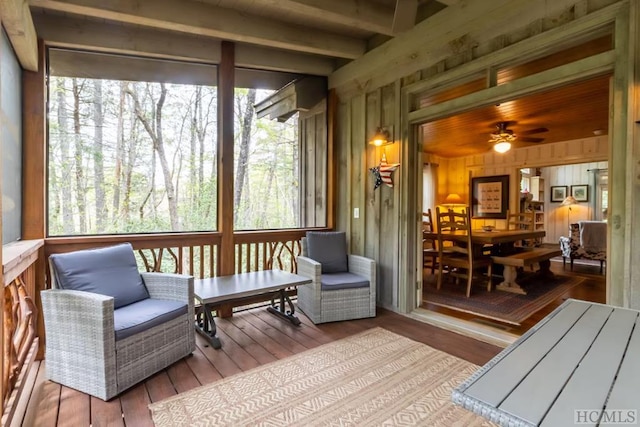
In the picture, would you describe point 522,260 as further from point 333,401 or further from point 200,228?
point 200,228

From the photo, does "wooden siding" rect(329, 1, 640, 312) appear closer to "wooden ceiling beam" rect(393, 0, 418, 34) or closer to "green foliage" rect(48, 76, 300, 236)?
"wooden ceiling beam" rect(393, 0, 418, 34)

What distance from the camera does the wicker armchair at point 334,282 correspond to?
3350 millimetres

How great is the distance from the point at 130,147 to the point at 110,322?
81.3 inches

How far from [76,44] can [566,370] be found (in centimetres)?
424

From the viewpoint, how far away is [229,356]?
2.67m

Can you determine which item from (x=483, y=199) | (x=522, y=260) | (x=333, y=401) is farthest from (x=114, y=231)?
(x=483, y=199)

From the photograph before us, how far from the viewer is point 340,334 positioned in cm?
311

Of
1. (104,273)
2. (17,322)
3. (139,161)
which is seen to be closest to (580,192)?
(139,161)

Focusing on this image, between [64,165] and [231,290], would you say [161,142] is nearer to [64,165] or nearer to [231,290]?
[64,165]

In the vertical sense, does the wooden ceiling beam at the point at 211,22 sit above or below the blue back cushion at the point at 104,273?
above

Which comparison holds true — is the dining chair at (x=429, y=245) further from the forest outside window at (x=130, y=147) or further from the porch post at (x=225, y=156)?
the forest outside window at (x=130, y=147)

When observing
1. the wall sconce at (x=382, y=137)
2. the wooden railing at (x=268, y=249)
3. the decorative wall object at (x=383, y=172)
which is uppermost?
the wall sconce at (x=382, y=137)

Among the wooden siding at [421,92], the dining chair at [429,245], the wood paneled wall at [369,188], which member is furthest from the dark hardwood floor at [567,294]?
the wood paneled wall at [369,188]

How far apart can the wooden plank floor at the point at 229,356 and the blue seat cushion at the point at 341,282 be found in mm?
377
